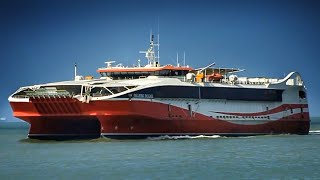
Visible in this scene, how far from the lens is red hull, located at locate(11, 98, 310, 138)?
53.2 meters

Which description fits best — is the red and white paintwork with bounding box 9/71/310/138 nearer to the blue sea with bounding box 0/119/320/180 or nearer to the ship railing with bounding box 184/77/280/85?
the blue sea with bounding box 0/119/320/180

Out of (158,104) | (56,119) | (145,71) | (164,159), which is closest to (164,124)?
(158,104)

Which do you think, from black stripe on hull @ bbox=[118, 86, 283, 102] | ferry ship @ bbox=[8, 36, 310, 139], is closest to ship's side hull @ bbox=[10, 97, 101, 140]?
ferry ship @ bbox=[8, 36, 310, 139]

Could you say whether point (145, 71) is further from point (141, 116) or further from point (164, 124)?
point (141, 116)

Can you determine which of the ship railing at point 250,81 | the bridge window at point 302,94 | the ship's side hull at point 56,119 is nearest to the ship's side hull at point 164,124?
the ship's side hull at point 56,119

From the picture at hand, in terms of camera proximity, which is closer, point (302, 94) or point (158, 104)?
point (158, 104)

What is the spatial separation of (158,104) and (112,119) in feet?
13.3

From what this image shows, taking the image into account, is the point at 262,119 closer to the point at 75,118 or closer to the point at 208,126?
the point at 208,126

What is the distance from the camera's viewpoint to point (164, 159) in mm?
40531

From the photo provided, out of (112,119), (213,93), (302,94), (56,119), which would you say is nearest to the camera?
(112,119)

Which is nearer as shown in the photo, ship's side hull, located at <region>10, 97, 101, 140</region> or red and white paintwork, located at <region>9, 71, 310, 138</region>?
red and white paintwork, located at <region>9, 71, 310, 138</region>

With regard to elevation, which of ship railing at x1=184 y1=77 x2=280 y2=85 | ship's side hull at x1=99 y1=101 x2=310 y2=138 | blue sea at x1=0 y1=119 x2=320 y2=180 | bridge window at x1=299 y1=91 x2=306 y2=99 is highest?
ship railing at x1=184 y1=77 x2=280 y2=85

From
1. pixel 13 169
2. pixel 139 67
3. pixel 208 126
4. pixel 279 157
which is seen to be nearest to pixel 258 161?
pixel 279 157

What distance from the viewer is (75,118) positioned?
180 ft
